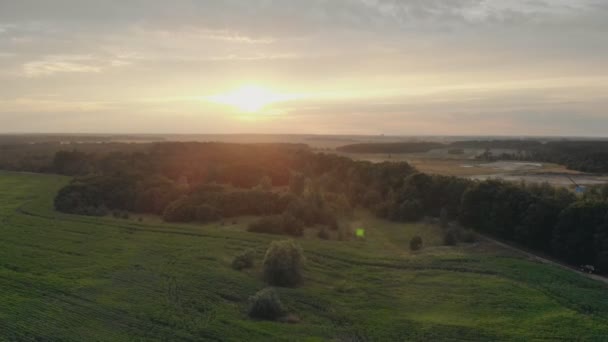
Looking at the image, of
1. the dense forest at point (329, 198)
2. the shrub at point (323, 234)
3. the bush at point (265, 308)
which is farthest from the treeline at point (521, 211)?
the bush at point (265, 308)

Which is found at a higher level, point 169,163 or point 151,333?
point 169,163

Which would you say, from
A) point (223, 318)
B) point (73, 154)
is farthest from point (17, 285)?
point (73, 154)

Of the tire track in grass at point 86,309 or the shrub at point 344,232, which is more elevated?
the shrub at point 344,232

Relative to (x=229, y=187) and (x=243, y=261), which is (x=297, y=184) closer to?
(x=229, y=187)

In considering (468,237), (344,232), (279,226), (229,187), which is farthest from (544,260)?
(229,187)

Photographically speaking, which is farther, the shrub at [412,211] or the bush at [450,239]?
the shrub at [412,211]

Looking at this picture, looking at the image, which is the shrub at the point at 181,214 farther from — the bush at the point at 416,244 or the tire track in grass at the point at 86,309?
the bush at the point at 416,244

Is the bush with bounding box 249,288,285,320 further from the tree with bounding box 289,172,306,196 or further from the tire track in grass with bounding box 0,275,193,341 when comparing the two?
the tree with bounding box 289,172,306,196

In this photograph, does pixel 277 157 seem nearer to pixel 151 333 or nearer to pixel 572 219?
pixel 572 219
